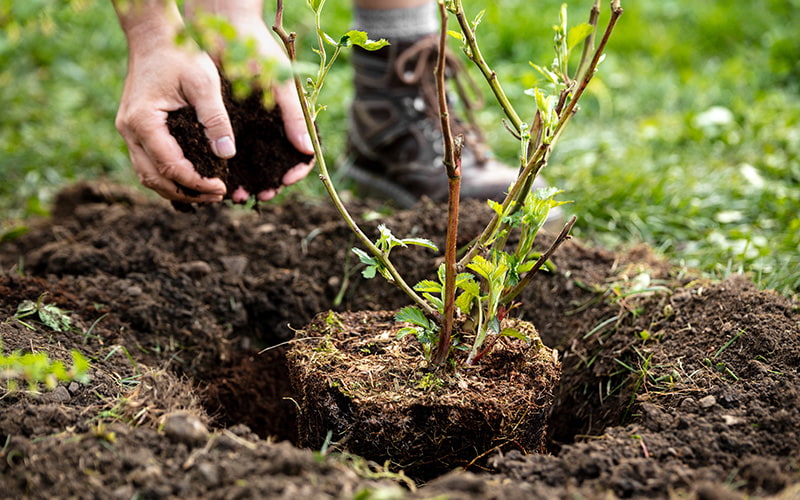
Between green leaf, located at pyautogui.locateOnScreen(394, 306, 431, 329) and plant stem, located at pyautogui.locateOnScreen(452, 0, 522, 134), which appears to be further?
green leaf, located at pyautogui.locateOnScreen(394, 306, 431, 329)

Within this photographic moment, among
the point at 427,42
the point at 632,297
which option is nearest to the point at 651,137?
the point at 427,42

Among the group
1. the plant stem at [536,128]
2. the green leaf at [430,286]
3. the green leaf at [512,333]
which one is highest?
the plant stem at [536,128]

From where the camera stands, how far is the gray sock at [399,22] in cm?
287

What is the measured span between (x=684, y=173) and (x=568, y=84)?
6.71 ft

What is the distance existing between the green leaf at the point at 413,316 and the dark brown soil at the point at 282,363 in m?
A: 0.31

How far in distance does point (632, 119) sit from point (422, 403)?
3.18 metres

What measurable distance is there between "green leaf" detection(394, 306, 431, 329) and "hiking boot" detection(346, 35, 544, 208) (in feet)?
4.31

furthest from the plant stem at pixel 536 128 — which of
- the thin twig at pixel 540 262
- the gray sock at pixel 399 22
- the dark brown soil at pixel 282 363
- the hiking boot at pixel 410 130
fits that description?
the gray sock at pixel 399 22

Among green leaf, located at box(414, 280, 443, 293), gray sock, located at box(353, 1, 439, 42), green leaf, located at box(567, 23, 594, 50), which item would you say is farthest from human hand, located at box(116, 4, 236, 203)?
gray sock, located at box(353, 1, 439, 42)

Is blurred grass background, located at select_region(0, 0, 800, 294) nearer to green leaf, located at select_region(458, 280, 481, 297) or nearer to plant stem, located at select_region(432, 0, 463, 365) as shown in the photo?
plant stem, located at select_region(432, 0, 463, 365)

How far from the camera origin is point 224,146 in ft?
6.31

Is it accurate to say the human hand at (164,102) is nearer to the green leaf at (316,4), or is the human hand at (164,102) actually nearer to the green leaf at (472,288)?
the green leaf at (316,4)

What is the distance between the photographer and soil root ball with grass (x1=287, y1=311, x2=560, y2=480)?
1516 millimetres

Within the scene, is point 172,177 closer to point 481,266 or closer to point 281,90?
point 281,90
